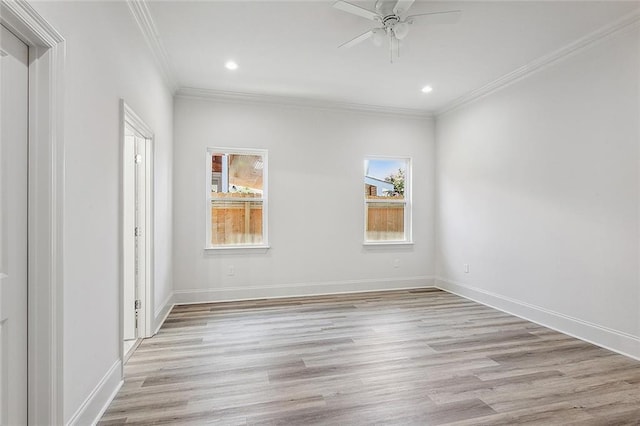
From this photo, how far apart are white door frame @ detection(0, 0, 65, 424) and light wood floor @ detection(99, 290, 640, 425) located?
0.59 m

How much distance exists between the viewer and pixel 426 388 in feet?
7.15

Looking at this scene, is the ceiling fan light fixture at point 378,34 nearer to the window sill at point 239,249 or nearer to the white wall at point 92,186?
the white wall at point 92,186

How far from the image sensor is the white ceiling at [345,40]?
255 cm

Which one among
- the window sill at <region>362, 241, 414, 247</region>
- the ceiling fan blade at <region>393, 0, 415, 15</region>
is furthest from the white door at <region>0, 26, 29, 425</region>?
the window sill at <region>362, 241, 414, 247</region>

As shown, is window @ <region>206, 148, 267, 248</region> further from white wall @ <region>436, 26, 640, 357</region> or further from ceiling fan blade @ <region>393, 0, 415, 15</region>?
white wall @ <region>436, 26, 640, 357</region>

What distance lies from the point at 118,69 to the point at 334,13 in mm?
1724

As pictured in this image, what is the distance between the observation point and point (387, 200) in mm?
5090

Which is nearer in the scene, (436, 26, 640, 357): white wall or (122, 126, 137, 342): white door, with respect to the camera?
(436, 26, 640, 357): white wall

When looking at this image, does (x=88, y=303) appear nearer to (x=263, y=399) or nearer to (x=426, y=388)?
(x=263, y=399)

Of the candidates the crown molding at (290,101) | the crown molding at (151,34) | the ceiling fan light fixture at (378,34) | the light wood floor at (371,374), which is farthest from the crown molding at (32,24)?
the crown molding at (290,101)

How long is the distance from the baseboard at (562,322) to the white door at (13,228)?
13.7 ft

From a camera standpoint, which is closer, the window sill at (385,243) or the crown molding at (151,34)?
the crown molding at (151,34)

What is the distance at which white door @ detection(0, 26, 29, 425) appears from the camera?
128 centimetres

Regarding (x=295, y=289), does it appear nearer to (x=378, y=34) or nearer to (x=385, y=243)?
(x=385, y=243)
